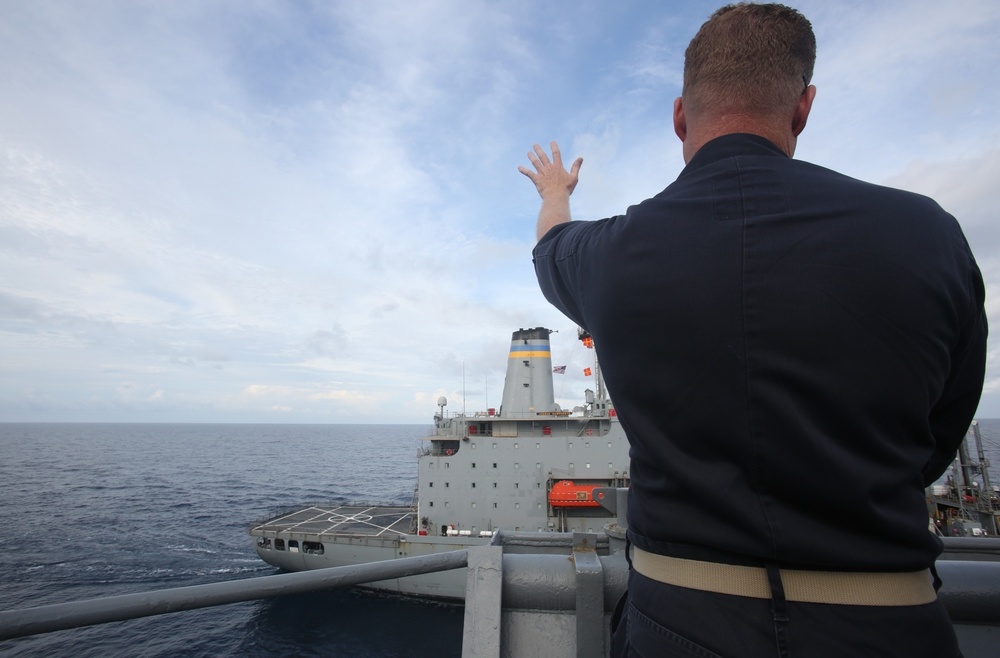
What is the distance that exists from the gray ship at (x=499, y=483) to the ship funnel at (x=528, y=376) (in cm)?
5

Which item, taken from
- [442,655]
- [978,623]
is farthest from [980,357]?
[442,655]

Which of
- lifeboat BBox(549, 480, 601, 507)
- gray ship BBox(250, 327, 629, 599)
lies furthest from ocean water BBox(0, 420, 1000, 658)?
lifeboat BBox(549, 480, 601, 507)

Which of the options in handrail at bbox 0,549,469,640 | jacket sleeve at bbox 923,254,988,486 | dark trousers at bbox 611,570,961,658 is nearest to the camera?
dark trousers at bbox 611,570,961,658

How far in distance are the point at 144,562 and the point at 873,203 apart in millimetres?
35130

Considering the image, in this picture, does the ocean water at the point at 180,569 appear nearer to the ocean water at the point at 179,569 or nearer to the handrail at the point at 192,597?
the ocean water at the point at 179,569

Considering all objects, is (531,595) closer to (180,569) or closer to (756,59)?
(756,59)

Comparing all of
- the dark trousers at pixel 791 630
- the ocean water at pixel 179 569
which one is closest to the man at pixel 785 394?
the dark trousers at pixel 791 630

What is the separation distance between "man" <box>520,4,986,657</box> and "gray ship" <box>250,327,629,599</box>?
1963 cm

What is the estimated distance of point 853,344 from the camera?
106 centimetres

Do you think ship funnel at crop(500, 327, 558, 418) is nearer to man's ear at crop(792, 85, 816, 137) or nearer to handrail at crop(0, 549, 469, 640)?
handrail at crop(0, 549, 469, 640)

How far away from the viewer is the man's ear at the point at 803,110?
1.45 m

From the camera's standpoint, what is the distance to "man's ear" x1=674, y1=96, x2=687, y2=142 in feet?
5.14

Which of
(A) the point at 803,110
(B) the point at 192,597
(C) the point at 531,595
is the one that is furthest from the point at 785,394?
(B) the point at 192,597

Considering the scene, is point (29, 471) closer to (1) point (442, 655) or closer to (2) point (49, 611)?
(1) point (442, 655)
